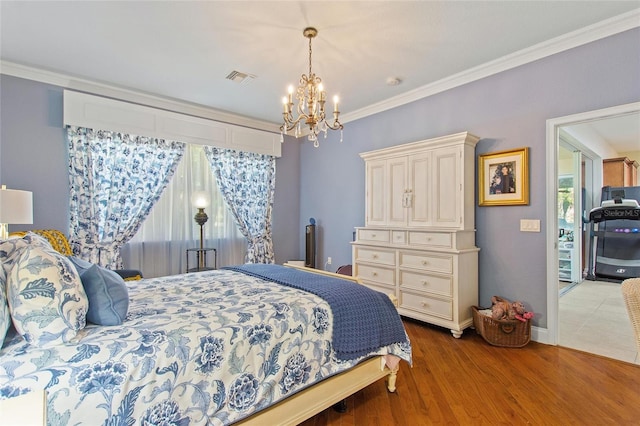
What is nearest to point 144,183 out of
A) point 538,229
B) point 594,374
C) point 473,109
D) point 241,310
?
point 241,310

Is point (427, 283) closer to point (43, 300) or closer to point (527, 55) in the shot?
point (527, 55)

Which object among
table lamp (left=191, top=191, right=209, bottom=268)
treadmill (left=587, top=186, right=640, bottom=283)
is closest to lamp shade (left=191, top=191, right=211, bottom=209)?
table lamp (left=191, top=191, right=209, bottom=268)

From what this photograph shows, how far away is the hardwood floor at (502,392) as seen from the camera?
72.7 inches

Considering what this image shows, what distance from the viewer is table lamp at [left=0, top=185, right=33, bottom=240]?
2232 millimetres

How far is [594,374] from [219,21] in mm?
3939

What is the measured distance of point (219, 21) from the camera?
8.05 ft

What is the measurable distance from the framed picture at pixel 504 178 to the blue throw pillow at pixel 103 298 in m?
3.26

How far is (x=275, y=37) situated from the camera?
8.75ft

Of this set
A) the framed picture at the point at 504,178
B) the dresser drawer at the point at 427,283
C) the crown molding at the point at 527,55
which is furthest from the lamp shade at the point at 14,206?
the framed picture at the point at 504,178

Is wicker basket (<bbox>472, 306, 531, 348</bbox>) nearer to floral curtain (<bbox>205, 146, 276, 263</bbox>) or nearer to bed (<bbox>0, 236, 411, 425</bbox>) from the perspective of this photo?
bed (<bbox>0, 236, 411, 425</bbox>)

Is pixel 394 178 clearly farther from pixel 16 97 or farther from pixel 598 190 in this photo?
pixel 598 190

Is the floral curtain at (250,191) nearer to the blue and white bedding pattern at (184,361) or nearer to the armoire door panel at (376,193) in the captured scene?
the armoire door panel at (376,193)

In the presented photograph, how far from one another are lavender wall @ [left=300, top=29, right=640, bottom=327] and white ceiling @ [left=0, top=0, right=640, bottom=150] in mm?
258

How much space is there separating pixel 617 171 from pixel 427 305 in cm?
557
